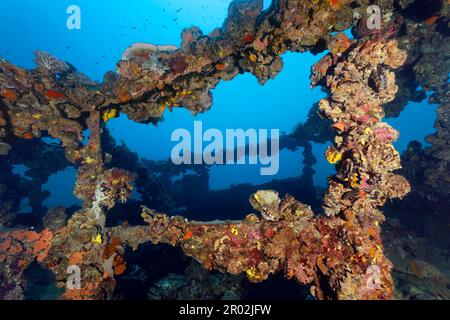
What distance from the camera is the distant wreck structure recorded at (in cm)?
588

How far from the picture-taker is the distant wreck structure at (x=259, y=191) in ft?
19.3

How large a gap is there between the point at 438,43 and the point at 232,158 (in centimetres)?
1226

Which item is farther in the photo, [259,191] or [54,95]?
[54,95]

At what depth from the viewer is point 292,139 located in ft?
56.5

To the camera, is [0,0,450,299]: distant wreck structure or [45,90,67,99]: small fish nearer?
A: [0,0,450,299]: distant wreck structure

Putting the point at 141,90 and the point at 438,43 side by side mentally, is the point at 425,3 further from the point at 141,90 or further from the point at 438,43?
the point at 141,90

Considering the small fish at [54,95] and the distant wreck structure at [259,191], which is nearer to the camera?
the distant wreck structure at [259,191]

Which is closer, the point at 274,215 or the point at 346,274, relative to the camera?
the point at 346,274

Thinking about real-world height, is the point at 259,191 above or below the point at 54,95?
below

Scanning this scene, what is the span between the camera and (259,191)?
671cm
